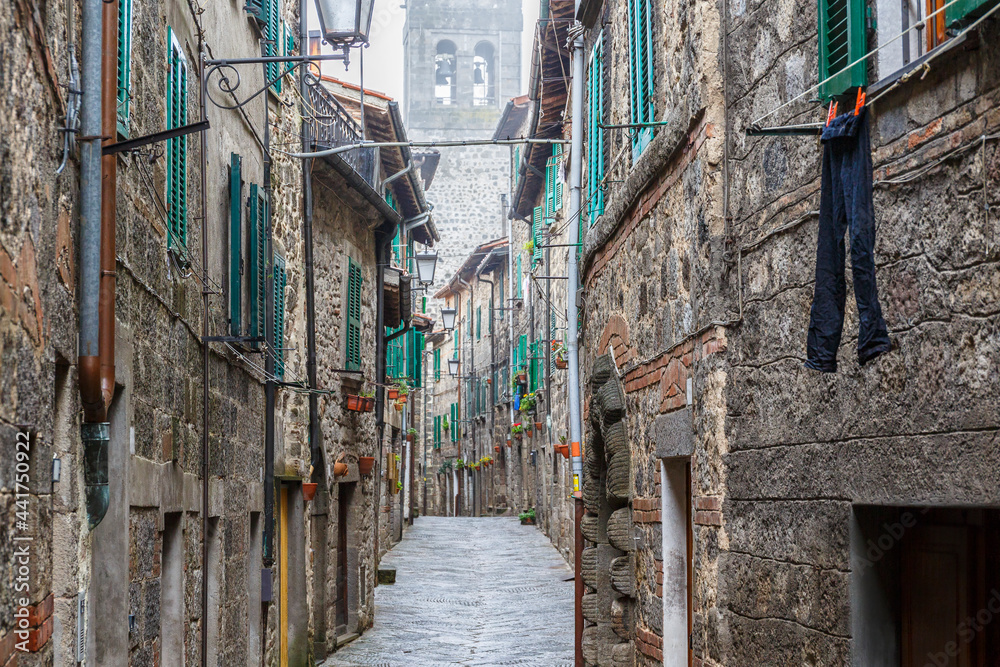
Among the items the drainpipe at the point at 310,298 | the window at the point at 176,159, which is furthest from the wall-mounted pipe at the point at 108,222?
the drainpipe at the point at 310,298

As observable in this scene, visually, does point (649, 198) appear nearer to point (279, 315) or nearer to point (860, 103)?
point (860, 103)

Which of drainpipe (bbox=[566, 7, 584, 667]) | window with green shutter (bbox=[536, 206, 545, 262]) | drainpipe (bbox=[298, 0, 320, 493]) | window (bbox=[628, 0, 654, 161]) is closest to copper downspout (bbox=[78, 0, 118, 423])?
window (bbox=[628, 0, 654, 161])

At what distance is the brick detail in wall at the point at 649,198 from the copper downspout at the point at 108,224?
2.87 meters

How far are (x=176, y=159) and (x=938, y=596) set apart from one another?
470 cm

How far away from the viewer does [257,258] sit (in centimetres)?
955

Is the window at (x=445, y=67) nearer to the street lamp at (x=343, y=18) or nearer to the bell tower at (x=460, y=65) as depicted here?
the bell tower at (x=460, y=65)

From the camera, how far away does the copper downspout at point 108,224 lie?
464 centimetres

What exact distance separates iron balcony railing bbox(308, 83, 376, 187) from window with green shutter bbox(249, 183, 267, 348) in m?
2.70

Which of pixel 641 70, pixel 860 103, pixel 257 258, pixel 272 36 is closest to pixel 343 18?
pixel 272 36

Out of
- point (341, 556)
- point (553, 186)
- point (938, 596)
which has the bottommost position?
point (341, 556)

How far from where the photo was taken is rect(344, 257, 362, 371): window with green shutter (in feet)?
48.2

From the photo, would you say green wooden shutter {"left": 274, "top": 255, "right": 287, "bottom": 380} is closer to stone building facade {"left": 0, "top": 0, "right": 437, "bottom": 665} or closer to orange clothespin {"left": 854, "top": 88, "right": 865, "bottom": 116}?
stone building facade {"left": 0, "top": 0, "right": 437, "bottom": 665}

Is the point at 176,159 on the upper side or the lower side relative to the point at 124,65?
lower

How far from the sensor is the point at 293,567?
12062mm
